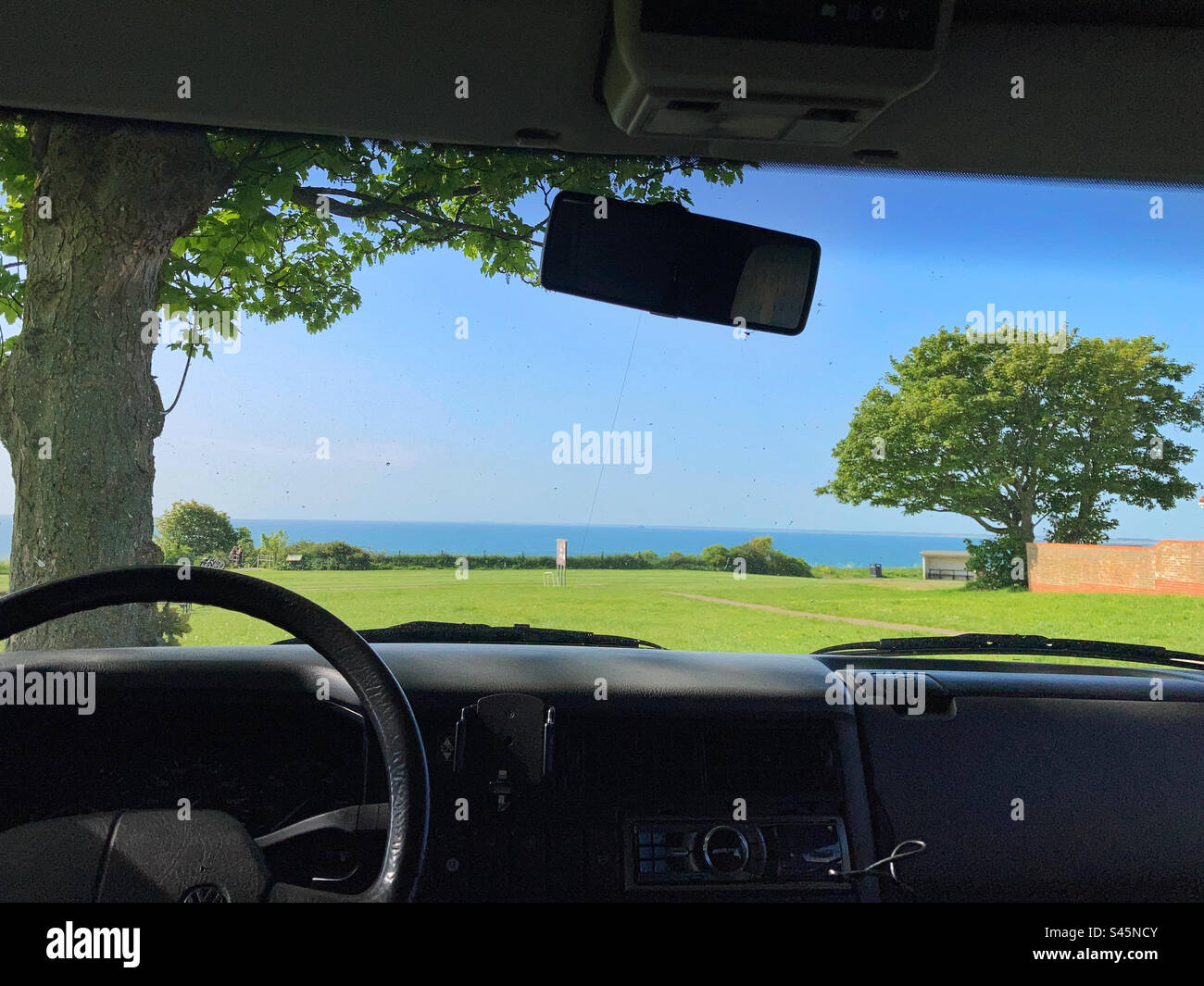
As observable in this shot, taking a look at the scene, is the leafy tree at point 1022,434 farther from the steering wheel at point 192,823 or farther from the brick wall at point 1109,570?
the steering wheel at point 192,823

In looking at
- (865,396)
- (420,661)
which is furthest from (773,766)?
(865,396)

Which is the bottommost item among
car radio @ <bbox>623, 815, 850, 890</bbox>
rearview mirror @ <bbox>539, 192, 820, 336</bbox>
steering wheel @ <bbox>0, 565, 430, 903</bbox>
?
car radio @ <bbox>623, 815, 850, 890</bbox>

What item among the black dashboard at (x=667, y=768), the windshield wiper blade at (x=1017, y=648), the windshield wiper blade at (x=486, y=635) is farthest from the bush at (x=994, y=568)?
the windshield wiper blade at (x=486, y=635)

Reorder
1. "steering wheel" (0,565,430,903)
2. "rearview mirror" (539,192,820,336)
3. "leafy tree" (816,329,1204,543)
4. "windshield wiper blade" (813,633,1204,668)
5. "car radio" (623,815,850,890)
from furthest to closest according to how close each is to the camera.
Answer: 1. "leafy tree" (816,329,1204,543)
2. "windshield wiper blade" (813,633,1204,668)
3. "rearview mirror" (539,192,820,336)
4. "car radio" (623,815,850,890)
5. "steering wheel" (0,565,430,903)

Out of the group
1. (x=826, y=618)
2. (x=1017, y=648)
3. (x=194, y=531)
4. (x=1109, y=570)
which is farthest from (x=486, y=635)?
(x=194, y=531)

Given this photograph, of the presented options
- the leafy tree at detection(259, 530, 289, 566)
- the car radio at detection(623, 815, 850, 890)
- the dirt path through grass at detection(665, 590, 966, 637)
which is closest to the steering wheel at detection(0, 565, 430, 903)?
the car radio at detection(623, 815, 850, 890)

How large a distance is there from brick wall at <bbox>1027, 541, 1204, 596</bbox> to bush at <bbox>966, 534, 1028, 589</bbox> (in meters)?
0.09

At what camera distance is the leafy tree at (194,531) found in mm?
6258

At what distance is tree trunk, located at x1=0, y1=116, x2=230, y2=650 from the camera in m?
5.48

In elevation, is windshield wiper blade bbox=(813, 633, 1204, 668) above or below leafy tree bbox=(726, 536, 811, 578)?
below

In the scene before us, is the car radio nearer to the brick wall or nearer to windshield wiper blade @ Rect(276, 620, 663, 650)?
windshield wiper blade @ Rect(276, 620, 663, 650)

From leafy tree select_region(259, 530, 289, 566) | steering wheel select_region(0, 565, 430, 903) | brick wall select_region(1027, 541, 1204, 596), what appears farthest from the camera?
brick wall select_region(1027, 541, 1204, 596)

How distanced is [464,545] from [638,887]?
124 inches

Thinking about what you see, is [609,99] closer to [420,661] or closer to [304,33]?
[304,33]
